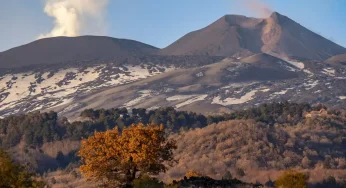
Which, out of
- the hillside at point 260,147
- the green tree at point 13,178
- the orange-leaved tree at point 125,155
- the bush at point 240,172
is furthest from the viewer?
the hillside at point 260,147

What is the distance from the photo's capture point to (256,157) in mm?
88812

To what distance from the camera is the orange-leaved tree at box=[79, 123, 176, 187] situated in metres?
35.9

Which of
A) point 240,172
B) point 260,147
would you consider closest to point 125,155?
point 240,172

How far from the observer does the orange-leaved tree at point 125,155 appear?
118 ft

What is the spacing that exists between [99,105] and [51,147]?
89.9m

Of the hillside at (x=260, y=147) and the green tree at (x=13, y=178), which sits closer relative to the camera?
the green tree at (x=13, y=178)

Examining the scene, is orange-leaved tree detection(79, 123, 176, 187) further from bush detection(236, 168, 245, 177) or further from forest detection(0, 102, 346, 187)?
bush detection(236, 168, 245, 177)

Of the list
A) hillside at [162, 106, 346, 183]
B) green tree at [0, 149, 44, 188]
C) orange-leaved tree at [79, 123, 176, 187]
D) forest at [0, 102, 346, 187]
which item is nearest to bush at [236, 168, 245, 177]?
forest at [0, 102, 346, 187]

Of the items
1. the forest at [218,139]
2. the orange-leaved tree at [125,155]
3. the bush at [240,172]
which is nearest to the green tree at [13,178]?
the orange-leaved tree at [125,155]

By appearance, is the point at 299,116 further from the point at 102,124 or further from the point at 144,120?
the point at 102,124

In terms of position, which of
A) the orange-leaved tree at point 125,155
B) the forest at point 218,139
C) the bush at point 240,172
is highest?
the orange-leaved tree at point 125,155

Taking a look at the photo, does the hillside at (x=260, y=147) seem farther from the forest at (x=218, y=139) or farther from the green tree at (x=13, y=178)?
the green tree at (x=13, y=178)

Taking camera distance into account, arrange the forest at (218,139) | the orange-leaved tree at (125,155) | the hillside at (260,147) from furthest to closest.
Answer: the forest at (218,139) → the hillside at (260,147) → the orange-leaved tree at (125,155)

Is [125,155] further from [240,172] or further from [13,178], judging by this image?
[240,172]
